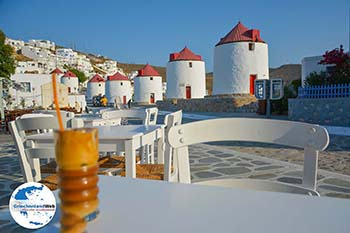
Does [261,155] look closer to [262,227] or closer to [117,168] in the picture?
[117,168]

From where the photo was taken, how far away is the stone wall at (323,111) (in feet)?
26.2

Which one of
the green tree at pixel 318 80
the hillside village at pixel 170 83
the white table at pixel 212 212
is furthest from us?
the hillside village at pixel 170 83

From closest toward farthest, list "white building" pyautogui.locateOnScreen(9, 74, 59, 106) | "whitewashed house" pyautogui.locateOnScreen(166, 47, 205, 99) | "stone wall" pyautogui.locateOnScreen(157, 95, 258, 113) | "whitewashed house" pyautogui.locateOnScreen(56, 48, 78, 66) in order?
"stone wall" pyautogui.locateOnScreen(157, 95, 258, 113)
"white building" pyautogui.locateOnScreen(9, 74, 59, 106)
"whitewashed house" pyautogui.locateOnScreen(166, 47, 205, 99)
"whitewashed house" pyautogui.locateOnScreen(56, 48, 78, 66)

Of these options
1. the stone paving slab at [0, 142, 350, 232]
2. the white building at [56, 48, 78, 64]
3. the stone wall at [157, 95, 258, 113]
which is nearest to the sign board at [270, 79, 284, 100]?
the stone wall at [157, 95, 258, 113]

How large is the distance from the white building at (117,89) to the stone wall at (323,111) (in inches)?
866

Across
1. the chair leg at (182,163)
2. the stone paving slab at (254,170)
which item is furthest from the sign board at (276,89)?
the chair leg at (182,163)

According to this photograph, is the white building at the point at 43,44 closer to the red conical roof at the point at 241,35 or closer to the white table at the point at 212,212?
the red conical roof at the point at 241,35

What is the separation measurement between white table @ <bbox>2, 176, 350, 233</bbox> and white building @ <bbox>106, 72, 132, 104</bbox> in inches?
1128

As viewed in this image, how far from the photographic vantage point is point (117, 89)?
96.4 ft

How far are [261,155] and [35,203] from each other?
15.1ft

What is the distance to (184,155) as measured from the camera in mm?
1231

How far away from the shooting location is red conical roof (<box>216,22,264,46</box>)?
56.7 feet

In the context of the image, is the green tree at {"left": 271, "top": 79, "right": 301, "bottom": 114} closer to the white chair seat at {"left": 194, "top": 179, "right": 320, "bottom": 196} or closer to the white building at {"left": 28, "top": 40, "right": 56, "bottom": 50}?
the white chair seat at {"left": 194, "top": 179, "right": 320, "bottom": 196}

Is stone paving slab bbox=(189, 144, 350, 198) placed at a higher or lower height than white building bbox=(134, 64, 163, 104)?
lower
